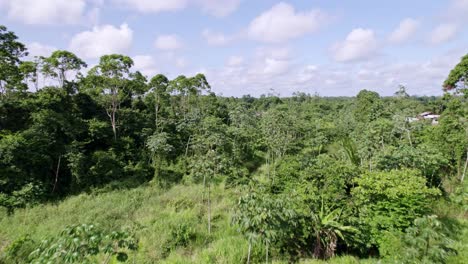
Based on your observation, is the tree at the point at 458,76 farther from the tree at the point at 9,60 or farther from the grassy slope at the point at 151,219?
the tree at the point at 9,60

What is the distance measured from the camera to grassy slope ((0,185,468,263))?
6101mm

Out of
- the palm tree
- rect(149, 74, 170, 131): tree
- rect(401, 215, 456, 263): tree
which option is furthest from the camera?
rect(149, 74, 170, 131): tree

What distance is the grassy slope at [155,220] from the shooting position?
6.10 metres

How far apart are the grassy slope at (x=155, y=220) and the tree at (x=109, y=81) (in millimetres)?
5641

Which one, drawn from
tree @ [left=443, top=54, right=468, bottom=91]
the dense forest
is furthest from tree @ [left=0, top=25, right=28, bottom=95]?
tree @ [left=443, top=54, right=468, bottom=91]

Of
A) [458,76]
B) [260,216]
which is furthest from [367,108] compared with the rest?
[260,216]

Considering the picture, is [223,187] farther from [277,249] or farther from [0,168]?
[0,168]

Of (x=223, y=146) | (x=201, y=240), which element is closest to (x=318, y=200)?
(x=201, y=240)

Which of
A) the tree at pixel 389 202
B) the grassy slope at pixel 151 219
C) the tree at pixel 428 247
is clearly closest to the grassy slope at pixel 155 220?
the grassy slope at pixel 151 219

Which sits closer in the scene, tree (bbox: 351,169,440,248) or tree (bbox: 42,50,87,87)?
tree (bbox: 351,169,440,248)

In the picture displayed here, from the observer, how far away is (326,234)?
6.18 metres

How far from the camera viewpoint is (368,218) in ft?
21.1

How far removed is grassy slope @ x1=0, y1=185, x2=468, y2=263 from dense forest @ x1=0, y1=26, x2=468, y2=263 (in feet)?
0.19

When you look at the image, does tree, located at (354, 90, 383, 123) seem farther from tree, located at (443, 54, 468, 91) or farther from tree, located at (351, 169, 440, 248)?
tree, located at (351, 169, 440, 248)
